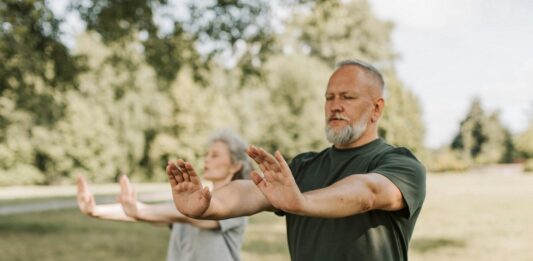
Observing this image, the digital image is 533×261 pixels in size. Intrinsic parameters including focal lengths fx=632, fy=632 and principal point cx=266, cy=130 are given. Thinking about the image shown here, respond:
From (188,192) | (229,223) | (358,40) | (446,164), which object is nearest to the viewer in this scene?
(188,192)

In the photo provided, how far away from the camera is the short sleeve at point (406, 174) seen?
2.43 metres

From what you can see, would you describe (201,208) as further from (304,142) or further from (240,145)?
(304,142)

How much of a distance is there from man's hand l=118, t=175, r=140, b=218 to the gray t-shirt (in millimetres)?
410

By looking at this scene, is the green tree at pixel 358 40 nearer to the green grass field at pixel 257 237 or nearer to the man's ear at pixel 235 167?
the green grass field at pixel 257 237

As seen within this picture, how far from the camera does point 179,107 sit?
168 ft

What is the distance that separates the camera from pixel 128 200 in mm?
4059

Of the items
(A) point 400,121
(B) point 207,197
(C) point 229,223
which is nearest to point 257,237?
(C) point 229,223

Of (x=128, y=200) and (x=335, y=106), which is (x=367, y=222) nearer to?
(x=335, y=106)

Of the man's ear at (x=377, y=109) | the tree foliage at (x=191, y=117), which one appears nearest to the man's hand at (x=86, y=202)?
the man's ear at (x=377, y=109)

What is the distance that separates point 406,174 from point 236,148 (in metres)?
2.25

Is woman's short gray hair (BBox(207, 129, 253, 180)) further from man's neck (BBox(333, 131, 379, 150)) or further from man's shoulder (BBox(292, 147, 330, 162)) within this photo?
man's neck (BBox(333, 131, 379, 150))

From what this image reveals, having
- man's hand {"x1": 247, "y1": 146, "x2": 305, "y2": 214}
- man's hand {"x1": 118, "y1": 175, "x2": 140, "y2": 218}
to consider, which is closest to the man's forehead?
man's hand {"x1": 247, "y1": 146, "x2": 305, "y2": 214}

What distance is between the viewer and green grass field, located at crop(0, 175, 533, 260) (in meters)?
12.1

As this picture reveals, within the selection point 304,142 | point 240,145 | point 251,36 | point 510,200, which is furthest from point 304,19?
point 304,142
